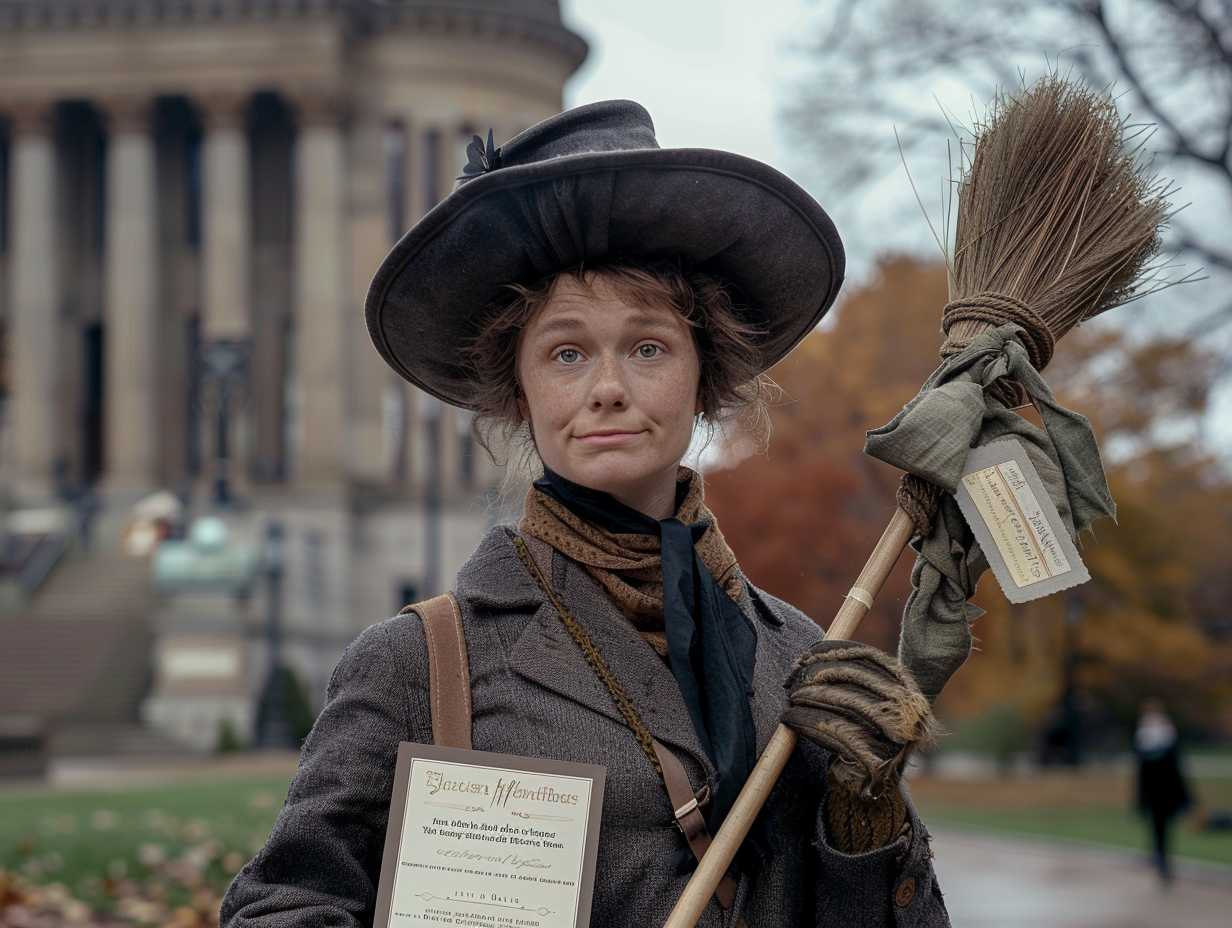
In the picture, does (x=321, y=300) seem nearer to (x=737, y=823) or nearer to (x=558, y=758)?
(x=558, y=758)

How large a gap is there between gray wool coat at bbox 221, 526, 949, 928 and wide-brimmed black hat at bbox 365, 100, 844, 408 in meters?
0.48

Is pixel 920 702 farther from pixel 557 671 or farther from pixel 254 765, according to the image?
pixel 254 765

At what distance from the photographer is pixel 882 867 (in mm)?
3188

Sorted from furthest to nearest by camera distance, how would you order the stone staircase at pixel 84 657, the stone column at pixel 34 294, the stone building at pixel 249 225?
1. the stone column at pixel 34 294
2. the stone building at pixel 249 225
3. the stone staircase at pixel 84 657

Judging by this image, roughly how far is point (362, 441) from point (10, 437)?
978cm

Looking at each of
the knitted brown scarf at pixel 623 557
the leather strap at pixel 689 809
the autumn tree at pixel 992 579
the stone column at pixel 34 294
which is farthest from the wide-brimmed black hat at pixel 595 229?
the stone column at pixel 34 294

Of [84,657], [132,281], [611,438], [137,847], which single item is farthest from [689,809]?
[132,281]

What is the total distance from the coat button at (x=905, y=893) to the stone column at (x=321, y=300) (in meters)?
47.3

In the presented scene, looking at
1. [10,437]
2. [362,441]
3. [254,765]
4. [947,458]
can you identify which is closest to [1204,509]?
[254,765]

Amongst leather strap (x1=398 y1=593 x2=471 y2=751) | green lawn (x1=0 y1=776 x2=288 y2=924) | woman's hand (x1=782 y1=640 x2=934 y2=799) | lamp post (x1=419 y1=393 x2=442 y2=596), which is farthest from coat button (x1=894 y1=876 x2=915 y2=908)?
lamp post (x1=419 y1=393 x2=442 y2=596)

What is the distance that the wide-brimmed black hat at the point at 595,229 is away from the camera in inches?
130

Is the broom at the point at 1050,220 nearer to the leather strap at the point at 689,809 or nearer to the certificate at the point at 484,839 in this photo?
the leather strap at the point at 689,809

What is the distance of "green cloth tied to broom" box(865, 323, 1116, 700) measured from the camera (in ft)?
10.9

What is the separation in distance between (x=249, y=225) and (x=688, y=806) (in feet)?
169
